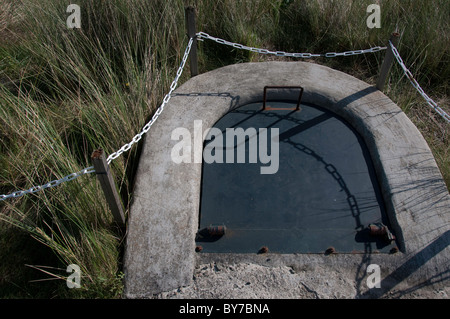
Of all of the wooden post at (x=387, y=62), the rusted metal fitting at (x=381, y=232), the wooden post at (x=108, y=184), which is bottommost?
the rusted metal fitting at (x=381, y=232)

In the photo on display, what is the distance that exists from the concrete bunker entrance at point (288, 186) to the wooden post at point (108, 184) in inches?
24.2

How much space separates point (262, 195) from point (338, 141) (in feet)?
2.94

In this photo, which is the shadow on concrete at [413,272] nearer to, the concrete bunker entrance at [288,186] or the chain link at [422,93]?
the concrete bunker entrance at [288,186]

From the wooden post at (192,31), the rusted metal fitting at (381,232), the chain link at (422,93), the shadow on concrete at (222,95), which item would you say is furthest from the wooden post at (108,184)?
the chain link at (422,93)

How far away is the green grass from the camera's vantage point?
313cm

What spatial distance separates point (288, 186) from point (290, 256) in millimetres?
623

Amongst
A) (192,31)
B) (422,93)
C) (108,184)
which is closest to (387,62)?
(422,93)

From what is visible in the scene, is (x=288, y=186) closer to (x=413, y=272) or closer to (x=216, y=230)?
(x=216, y=230)

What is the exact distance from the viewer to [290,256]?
303cm

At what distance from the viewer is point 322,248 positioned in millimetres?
3066

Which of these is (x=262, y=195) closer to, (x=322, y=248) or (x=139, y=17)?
(x=322, y=248)

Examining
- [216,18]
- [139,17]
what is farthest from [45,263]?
[216,18]

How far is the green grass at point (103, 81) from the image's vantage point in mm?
3127

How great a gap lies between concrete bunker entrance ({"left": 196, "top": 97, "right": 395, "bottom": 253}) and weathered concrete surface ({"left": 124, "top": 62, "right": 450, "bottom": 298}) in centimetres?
9
